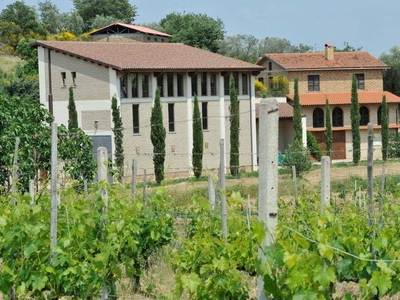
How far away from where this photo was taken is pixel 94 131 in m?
39.8

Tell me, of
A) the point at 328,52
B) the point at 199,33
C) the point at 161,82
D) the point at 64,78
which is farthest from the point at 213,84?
the point at 199,33

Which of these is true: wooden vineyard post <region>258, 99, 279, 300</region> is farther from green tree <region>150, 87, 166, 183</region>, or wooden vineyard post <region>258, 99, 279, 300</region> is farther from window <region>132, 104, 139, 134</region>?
window <region>132, 104, 139, 134</region>

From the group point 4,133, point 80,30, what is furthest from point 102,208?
point 80,30

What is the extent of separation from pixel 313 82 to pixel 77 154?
3275 cm

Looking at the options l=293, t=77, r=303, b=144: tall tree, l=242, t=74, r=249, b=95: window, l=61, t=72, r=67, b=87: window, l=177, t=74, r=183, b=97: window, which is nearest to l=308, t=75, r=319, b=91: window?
l=293, t=77, r=303, b=144: tall tree

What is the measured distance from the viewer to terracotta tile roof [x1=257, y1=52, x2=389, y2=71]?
5256cm

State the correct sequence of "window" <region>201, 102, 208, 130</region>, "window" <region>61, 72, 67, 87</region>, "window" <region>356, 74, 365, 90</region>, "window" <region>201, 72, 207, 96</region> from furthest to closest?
"window" <region>356, 74, 365, 90</region>
"window" <region>201, 72, 207, 96</region>
"window" <region>201, 102, 208, 130</region>
"window" <region>61, 72, 67, 87</region>

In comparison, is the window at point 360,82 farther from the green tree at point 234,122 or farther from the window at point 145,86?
the window at point 145,86

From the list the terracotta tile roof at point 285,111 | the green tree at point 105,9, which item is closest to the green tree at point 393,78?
the terracotta tile roof at point 285,111

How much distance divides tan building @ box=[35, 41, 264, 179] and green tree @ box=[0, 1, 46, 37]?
83.2ft

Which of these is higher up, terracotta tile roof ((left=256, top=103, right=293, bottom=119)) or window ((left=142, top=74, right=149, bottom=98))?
window ((left=142, top=74, right=149, bottom=98))

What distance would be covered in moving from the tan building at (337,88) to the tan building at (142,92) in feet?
25.3

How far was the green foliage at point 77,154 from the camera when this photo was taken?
21.7 m

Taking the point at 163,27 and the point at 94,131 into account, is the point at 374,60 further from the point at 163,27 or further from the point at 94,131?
the point at 163,27
